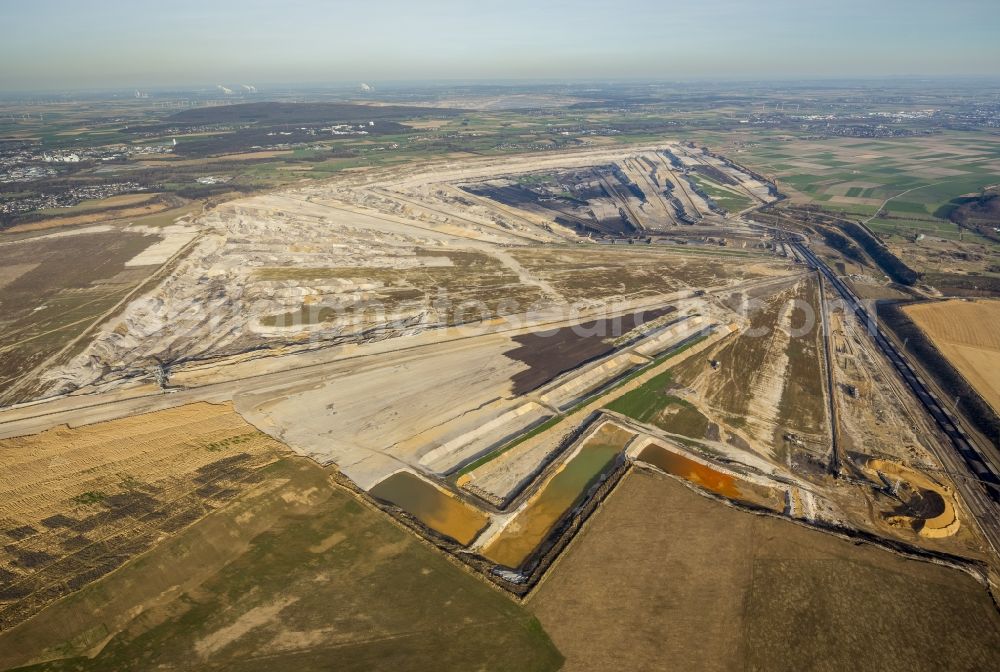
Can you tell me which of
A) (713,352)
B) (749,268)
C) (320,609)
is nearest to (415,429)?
(320,609)

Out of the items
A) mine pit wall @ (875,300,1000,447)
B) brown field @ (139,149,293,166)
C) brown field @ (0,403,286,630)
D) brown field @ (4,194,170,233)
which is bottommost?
brown field @ (0,403,286,630)

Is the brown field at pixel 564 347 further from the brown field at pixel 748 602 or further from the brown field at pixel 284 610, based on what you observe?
the brown field at pixel 284 610

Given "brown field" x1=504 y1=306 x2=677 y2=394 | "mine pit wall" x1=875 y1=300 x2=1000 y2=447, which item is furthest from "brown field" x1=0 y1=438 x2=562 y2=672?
"mine pit wall" x1=875 y1=300 x2=1000 y2=447

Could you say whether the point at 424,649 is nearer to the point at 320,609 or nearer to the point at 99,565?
the point at 320,609

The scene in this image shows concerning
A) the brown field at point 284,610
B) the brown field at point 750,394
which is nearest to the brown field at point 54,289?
the brown field at point 284,610

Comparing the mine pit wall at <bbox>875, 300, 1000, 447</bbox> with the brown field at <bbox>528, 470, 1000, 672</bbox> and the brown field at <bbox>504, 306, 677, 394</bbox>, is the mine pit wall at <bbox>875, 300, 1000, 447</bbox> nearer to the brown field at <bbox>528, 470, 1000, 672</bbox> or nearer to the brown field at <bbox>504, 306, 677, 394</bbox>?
the brown field at <bbox>528, 470, 1000, 672</bbox>

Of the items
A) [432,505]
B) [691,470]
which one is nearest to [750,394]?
[691,470]
